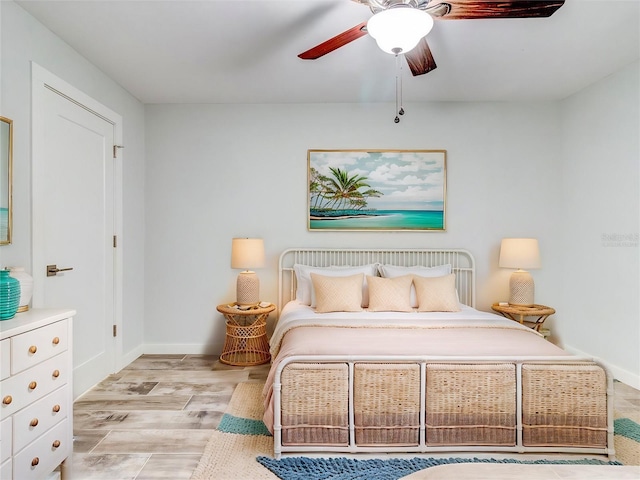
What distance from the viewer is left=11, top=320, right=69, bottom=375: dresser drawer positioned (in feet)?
5.95

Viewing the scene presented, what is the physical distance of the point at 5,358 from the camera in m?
1.74

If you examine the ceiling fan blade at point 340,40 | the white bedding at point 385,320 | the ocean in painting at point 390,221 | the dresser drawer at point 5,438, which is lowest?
the dresser drawer at point 5,438

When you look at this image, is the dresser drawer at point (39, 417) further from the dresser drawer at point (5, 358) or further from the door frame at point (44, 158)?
the door frame at point (44, 158)

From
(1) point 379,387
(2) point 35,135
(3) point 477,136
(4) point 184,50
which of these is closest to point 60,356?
(2) point 35,135

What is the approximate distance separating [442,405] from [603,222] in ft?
8.55

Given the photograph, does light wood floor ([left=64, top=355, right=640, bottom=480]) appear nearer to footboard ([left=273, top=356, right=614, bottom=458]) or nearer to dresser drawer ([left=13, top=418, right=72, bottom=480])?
dresser drawer ([left=13, top=418, right=72, bottom=480])

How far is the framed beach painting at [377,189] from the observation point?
4.35 metres

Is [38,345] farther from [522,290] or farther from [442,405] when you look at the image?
[522,290]

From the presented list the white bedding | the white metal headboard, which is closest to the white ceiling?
the white metal headboard

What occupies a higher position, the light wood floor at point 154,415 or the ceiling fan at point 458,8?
the ceiling fan at point 458,8

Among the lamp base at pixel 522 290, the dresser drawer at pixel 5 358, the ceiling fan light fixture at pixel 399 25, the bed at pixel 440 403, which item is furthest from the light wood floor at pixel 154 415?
the ceiling fan light fixture at pixel 399 25

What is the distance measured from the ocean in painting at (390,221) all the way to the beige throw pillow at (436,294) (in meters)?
0.75

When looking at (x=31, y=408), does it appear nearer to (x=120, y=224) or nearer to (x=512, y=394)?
(x=120, y=224)

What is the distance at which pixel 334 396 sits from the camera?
7.69 feet
